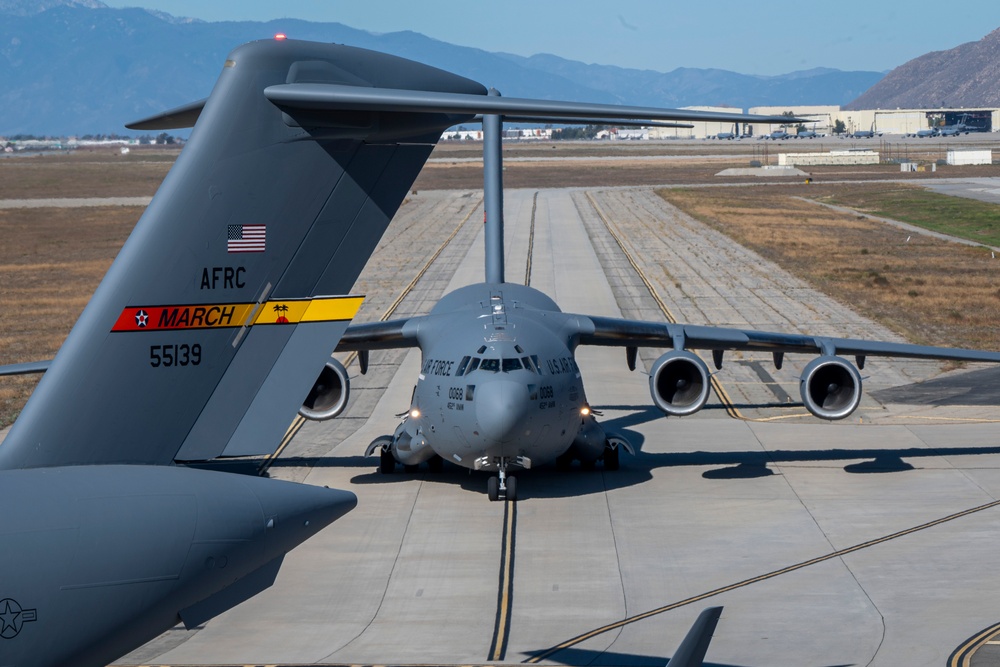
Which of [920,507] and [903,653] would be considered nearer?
[903,653]

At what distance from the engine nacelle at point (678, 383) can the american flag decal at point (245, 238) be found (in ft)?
44.7

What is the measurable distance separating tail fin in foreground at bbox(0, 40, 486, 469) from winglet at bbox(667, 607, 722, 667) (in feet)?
10.8

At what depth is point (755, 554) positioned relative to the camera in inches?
709

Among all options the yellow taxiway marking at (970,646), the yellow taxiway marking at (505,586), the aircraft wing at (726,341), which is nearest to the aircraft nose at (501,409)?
the yellow taxiway marking at (505,586)

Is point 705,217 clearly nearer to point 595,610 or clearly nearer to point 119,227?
point 119,227

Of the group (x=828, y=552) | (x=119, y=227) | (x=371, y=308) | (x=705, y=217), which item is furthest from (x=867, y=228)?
(x=828, y=552)

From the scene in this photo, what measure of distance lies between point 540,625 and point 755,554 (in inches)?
167

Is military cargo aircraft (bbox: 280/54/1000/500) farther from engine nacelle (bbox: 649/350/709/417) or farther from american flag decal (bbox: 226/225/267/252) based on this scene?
american flag decal (bbox: 226/225/267/252)

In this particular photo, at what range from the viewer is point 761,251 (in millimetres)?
62125

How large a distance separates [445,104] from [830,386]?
1620 centimetres

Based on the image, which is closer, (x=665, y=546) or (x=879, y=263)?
(x=665, y=546)

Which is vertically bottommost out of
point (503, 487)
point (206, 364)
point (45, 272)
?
point (503, 487)

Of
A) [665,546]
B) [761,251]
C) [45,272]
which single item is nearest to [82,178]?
[45,272]

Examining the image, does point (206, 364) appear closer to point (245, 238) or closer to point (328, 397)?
point (245, 238)
